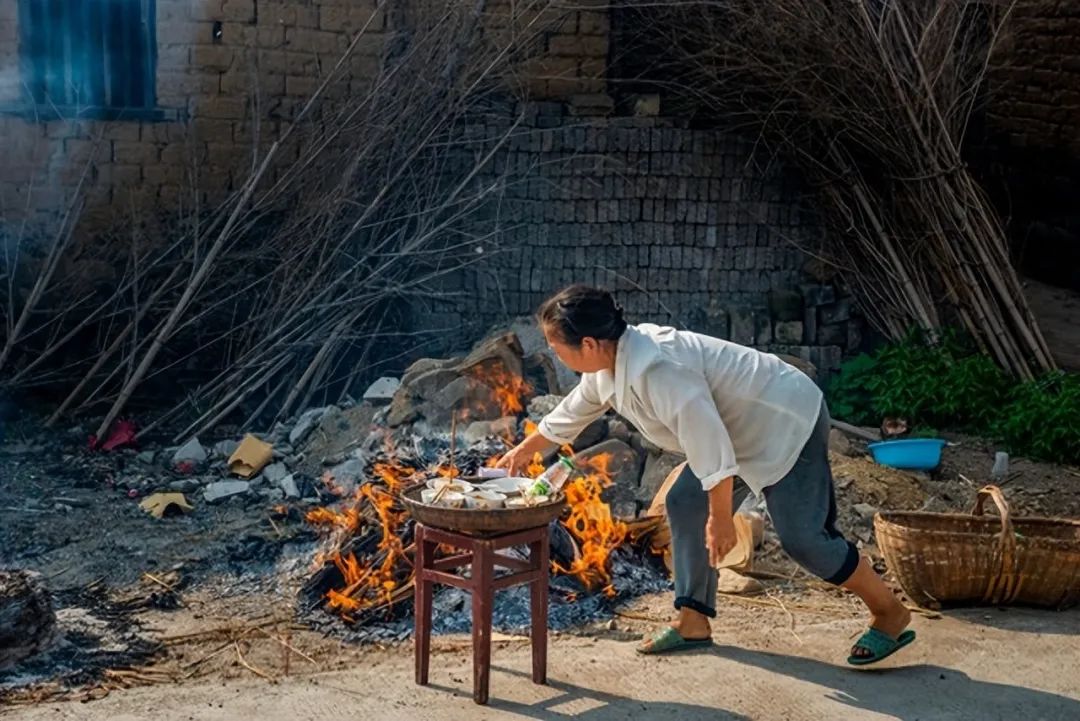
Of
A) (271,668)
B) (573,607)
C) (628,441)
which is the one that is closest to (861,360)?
(628,441)

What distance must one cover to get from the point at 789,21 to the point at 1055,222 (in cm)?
454

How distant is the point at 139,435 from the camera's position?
920 centimetres

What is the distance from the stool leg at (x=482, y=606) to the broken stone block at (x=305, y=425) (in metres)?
4.25

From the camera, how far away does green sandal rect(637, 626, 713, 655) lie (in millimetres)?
5508

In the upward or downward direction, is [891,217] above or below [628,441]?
above

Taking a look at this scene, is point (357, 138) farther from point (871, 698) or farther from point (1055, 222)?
point (1055, 222)

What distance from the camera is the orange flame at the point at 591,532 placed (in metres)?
6.32

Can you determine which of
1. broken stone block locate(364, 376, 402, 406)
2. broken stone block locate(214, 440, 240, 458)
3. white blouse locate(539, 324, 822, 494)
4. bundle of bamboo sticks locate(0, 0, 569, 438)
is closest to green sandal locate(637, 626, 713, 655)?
white blouse locate(539, 324, 822, 494)

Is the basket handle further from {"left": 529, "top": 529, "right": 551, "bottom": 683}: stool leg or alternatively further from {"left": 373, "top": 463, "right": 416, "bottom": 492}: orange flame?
{"left": 373, "top": 463, "right": 416, "bottom": 492}: orange flame

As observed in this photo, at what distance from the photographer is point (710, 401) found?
4.89 m

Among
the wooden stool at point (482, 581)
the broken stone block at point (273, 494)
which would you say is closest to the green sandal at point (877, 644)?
the wooden stool at point (482, 581)

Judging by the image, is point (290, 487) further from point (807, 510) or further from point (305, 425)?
point (807, 510)

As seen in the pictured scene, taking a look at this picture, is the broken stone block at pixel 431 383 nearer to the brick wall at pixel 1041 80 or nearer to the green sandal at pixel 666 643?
the green sandal at pixel 666 643

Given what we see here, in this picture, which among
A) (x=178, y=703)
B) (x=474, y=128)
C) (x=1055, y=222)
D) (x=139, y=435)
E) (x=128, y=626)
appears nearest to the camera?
(x=178, y=703)
